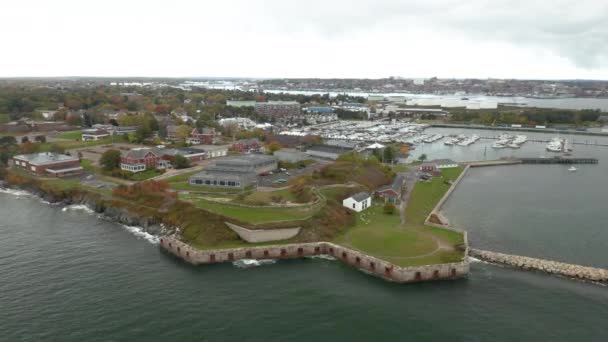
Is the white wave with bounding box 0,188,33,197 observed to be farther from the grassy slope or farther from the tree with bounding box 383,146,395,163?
the tree with bounding box 383,146,395,163

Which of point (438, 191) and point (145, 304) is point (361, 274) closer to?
point (145, 304)

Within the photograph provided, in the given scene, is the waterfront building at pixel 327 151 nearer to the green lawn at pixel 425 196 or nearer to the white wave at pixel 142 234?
the green lawn at pixel 425 196

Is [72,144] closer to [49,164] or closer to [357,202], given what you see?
[49,164]

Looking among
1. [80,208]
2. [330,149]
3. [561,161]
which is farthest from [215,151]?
[561,161]

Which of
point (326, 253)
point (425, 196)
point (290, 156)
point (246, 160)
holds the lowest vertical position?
point (326, 253)

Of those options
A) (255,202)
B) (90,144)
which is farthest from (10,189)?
(255,202)

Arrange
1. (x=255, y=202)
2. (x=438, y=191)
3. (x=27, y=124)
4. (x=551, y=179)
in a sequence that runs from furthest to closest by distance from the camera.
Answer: (x=27, y=124)
(x=551, y=179)
(x=438, y=191)
(x=255, y=202)
